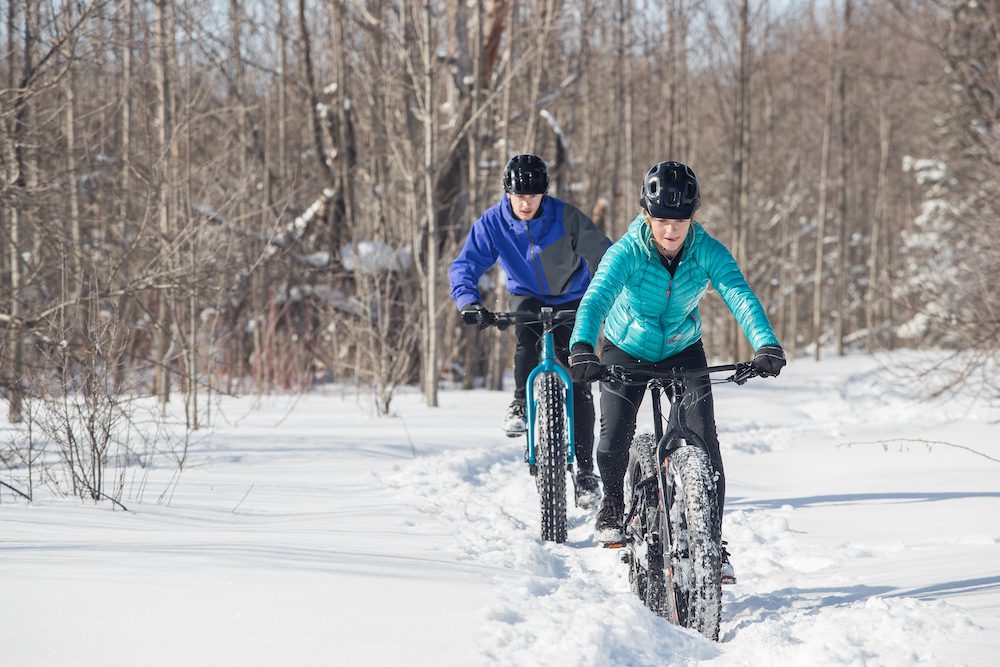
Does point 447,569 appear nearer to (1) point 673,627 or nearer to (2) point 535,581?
(2) point 535,581

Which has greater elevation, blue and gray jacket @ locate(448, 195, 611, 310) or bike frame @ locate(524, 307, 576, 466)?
blue and gray jacket @ locate(448, 195, 611, 310)

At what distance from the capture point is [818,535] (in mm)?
5168

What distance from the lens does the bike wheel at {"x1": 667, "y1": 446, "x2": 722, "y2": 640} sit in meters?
3.47

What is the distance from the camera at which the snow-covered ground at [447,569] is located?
2969mm

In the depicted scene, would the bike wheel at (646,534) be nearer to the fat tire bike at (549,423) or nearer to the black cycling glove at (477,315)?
the fat tire bike at (549,423)

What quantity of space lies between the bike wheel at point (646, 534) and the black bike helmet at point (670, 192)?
973 millimetres

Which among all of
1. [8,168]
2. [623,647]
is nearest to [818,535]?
[623,647]

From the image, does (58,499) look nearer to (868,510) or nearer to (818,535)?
(818,535)

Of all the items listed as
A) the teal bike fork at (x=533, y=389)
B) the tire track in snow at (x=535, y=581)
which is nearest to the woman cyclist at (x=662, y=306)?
the tire track in snow at (x=535, y=581)

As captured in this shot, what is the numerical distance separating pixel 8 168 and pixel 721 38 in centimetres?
2056

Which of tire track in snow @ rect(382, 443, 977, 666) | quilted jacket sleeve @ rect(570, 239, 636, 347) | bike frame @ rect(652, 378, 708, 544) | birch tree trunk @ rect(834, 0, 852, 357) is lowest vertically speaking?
tire track in snow @ rect(382, 443, 977, 666)

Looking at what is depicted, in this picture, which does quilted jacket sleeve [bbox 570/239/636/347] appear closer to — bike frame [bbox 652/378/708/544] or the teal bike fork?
bike frame [bbox 652/378/708/544]

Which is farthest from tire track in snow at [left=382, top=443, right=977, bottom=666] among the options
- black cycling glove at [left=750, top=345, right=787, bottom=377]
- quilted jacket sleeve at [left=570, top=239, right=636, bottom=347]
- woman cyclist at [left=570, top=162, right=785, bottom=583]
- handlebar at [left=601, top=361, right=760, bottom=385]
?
quilted jacket sleeve at [left=570, top=239, right=636, bottom=347]

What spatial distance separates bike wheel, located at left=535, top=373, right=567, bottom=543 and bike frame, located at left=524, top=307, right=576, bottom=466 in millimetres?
67
